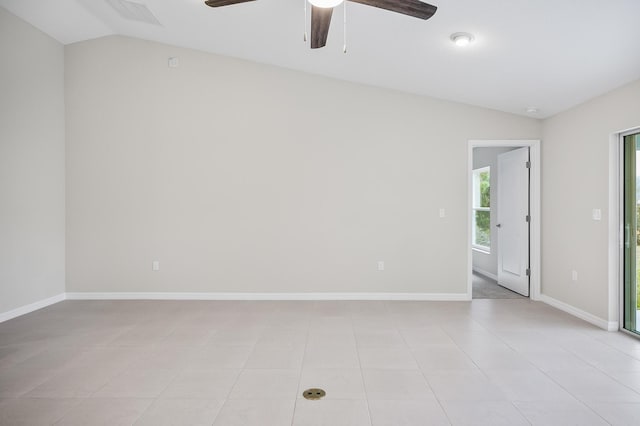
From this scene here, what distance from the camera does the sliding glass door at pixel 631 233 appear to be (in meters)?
3.72

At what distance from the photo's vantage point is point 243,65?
16.5 feet

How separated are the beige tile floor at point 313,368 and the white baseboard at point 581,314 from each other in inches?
4.3

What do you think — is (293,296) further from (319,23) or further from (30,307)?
(319,23)

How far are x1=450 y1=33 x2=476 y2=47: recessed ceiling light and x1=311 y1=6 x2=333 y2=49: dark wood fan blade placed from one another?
1.23 m

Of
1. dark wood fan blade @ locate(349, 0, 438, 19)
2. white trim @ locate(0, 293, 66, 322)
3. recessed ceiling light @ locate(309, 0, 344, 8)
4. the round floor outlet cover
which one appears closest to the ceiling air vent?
recessed ceiling light @ locate(309, 0, 344, 8)

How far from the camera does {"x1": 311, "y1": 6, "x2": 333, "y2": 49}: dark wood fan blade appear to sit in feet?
7.72

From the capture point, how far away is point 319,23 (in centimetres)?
253

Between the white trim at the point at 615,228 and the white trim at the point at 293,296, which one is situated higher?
the white trim at the point at 615,228

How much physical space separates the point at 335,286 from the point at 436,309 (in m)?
1.28

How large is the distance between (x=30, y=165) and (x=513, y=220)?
20.5 ft

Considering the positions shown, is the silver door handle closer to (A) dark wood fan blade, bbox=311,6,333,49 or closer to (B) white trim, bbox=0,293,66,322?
(A) dark wood fan blade, bbox=311,6,333,49

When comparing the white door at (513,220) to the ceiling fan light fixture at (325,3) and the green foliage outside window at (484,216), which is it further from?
the ceiling fan light fixture at (325,3)

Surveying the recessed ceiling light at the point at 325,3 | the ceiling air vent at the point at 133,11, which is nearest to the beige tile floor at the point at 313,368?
the recessed ceiling light at the point at 325,3

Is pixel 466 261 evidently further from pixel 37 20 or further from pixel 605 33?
pixel 37 20
